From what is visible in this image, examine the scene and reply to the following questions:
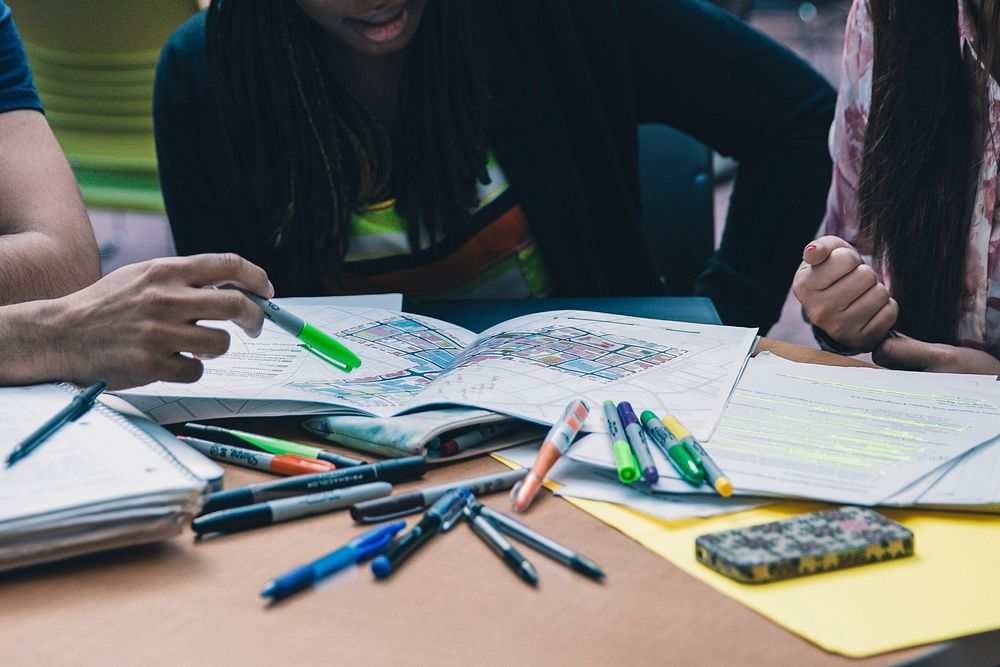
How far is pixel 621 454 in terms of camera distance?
635 millimetres

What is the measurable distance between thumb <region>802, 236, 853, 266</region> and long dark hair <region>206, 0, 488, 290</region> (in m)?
0.50

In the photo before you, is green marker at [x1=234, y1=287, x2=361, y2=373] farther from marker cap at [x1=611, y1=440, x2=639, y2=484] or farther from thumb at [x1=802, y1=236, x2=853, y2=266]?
thumb at [x1=802, y1=236, x2=853, y2=266]

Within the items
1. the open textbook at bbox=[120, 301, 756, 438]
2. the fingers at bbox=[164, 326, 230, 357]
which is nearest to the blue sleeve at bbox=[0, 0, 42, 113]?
the open textbook at bbox=[120, 301, 756, 438]

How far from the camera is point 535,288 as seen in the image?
1.33 meters

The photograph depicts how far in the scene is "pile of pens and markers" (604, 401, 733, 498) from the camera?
611mm

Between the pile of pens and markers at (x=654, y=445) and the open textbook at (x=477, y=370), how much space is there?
20 millimetres

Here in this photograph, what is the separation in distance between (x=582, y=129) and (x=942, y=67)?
1.68 ft

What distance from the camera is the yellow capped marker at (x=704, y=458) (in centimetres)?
60

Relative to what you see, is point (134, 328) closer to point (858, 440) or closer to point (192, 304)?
point (192, 304)

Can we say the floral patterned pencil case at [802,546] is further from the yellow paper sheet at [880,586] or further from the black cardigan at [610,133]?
the black cardigan at [610,133]

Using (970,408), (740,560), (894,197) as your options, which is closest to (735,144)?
(894,197)

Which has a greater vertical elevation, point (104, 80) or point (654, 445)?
point (104, 80)

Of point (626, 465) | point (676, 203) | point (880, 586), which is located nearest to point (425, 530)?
point (626, 465)

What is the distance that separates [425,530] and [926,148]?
28.2 inches
